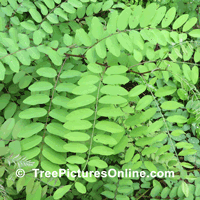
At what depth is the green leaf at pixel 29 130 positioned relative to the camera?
1018 millimetres

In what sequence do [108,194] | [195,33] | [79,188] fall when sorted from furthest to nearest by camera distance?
1. [108,194]
2. [195,33]
3. [79,188]

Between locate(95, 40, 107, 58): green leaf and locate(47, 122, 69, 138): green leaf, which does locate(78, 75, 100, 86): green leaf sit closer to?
locate(95, 40, 107, 58): green leaf

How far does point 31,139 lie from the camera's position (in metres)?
1.04

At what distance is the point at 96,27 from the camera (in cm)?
109

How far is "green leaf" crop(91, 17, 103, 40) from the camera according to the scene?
42.8 inches

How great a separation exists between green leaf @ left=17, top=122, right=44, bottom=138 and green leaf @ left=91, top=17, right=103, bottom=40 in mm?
604

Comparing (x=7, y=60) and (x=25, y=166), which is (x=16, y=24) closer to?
(x=7, y=60)

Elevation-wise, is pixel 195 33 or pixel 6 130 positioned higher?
pixel 195 33

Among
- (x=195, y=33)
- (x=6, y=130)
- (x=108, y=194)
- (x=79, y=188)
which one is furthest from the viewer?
(x=108, y=194)

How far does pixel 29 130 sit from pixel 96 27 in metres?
0.68

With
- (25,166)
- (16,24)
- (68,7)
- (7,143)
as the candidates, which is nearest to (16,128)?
(7,143)

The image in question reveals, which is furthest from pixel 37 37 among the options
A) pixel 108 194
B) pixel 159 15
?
pixel 108 194

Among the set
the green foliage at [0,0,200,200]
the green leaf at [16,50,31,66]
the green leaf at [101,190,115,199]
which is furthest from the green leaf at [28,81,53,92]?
the green leaf at [101,190,115,199]

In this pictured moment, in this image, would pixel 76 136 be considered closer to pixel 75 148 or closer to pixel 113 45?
pixel 75 148
